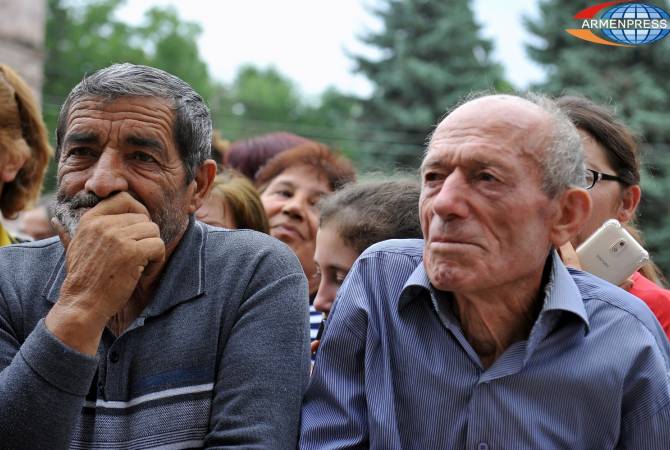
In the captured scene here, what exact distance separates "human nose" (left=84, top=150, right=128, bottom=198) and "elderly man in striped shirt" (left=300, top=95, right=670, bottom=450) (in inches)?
31.0

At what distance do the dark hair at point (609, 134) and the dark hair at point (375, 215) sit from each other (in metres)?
0.76

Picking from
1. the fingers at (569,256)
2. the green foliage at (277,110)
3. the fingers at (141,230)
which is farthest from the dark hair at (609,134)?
the green foliage at (277,110)

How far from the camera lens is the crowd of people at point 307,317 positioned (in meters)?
2.51

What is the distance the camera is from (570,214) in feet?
9.01

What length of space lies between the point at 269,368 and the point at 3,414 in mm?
758

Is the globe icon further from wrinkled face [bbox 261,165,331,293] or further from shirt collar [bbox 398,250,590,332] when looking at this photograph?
shirt collar [bbox 398,250,590,332]

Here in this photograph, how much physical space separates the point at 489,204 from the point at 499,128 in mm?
240

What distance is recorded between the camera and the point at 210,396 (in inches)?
104

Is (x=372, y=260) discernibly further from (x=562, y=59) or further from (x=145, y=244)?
(x=562, y=59)

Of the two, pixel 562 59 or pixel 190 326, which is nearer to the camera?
pixel 190 326

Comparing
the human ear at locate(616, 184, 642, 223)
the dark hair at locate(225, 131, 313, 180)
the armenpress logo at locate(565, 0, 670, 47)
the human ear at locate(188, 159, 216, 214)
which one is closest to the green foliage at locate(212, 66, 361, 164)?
the dark hair at locate(225, 131, 313, 180)

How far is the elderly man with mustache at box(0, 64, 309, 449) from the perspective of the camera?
247 cm

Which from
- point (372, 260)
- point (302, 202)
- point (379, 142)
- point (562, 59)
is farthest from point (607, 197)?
point (379, 142)

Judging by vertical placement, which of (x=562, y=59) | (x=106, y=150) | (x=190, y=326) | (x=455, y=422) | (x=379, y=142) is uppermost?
(x=106, y=150)
